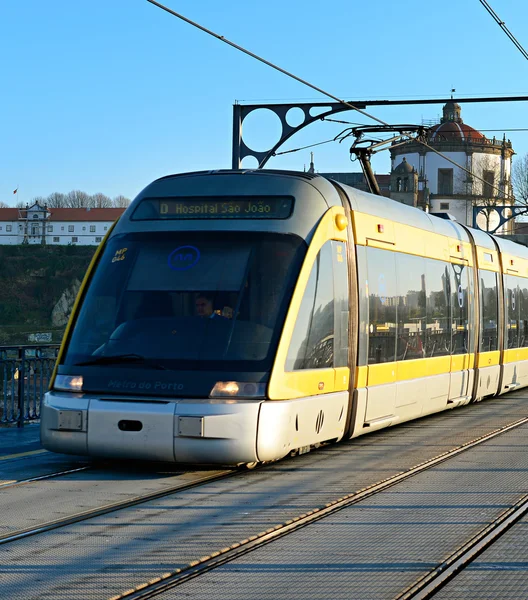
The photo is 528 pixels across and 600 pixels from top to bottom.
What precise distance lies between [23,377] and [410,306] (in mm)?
5325

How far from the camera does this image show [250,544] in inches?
280

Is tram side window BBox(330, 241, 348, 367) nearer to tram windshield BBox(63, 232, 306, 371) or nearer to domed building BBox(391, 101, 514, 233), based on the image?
tram windshield BBox(63, 232, 306, 371)

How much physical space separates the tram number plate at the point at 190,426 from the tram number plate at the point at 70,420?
103 centimetres

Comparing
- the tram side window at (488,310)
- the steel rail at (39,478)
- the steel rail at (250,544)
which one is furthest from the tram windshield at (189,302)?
the tram side window at (488,310)

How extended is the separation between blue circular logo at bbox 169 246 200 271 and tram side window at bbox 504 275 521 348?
11323mm

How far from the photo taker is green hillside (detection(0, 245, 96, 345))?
128250 mm

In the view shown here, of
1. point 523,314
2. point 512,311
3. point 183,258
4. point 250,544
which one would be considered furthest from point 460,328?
point 250,544

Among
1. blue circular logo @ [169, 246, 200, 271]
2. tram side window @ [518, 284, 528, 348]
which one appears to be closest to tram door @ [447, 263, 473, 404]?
tram side window @ [518, 284, 528, 348]

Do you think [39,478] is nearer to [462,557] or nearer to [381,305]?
[462,557]

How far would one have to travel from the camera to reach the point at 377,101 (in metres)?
20.6

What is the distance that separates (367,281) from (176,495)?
13.9 feet

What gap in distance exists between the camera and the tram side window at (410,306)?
13.6 meters

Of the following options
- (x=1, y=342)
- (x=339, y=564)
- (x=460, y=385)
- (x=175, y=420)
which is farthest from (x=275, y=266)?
(x=1, y=342)

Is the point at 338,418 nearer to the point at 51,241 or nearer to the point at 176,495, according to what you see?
the point at 176,495
